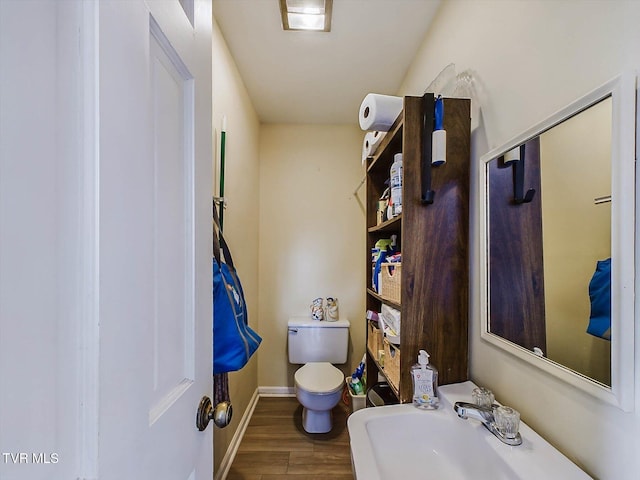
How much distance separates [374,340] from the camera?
5.90 ft

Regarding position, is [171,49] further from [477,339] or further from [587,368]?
[477,339]

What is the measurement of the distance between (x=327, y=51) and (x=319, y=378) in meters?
2.18

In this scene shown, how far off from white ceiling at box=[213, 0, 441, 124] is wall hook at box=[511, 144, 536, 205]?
3.38 ft

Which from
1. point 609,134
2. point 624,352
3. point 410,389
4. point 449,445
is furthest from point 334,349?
point 609,134

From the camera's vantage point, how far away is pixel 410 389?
3.72 feet

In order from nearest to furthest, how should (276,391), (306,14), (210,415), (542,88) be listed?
(210,415) → (542,88) → (306,14) → (276,391)

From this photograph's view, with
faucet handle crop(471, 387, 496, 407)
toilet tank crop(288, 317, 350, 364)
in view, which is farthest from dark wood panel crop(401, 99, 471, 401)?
toilet tank crop(288, 317, 350, 364)

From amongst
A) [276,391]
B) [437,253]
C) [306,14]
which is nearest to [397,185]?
[437,253]

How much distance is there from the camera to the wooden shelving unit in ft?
3.71

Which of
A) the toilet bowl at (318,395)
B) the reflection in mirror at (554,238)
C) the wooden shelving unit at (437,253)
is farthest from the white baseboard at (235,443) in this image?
the reflection in mirror at (554,238)

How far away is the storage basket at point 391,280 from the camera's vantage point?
126 centimetres

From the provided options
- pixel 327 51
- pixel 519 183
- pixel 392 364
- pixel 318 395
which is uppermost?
pixel 327 51

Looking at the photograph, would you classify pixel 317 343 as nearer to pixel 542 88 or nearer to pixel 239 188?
pixel 239 188

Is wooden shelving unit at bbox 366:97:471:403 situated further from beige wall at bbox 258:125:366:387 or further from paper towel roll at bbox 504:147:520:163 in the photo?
beige wall at bbox 258:125:366:387
